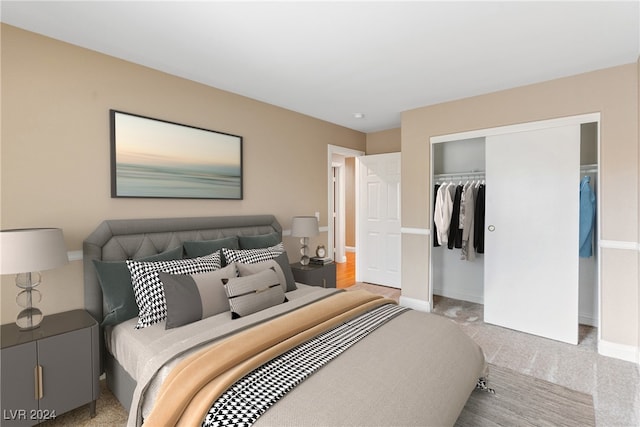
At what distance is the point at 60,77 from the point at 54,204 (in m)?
0.89

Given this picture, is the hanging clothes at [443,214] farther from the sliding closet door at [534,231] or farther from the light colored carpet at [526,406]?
the light colored carpet at [526,406]

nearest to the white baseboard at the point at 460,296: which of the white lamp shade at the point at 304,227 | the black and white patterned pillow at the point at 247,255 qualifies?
the white lamp shade at the point at 304,227

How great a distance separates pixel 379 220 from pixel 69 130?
390 cm

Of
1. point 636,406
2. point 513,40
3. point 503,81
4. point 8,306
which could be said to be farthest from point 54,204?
point 636,406

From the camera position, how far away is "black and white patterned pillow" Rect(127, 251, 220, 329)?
2043 mm

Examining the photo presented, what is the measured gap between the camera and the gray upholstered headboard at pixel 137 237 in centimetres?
226

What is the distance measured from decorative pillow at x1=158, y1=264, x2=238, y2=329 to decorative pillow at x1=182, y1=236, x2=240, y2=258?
0.51 metres

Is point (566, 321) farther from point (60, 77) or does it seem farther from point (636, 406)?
point (60, 77)

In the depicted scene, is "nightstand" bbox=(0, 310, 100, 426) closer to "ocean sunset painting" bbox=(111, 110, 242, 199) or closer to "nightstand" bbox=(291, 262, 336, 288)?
"ocean sunset painting" bbox=(111, 110, 242, 199)

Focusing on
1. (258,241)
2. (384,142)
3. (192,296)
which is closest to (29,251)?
(192,296)

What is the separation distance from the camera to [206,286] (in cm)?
215

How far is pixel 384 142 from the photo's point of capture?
502cm

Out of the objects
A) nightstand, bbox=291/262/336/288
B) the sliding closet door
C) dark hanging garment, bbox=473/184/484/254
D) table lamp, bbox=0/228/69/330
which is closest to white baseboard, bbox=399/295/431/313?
the sliding closet door

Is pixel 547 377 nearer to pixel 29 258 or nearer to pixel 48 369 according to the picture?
pixel 48 369
